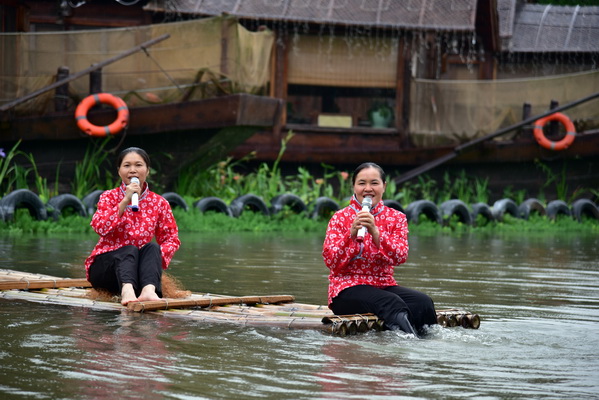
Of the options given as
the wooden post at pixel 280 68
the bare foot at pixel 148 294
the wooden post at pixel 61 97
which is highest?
the wooden post at pixel 280 68

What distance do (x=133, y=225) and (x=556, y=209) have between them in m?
13.6

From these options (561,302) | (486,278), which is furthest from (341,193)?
(561,302)

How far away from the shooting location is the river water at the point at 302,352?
4688mm

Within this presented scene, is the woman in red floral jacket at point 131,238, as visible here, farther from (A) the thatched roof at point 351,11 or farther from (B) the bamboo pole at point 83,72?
(A) the thatched roof at point 351,11

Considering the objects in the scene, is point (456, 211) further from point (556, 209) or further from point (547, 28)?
point (547, 28)

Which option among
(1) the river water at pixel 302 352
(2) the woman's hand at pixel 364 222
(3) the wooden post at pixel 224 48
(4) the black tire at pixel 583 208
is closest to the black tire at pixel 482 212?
(4) the black tire at pixel 583 208

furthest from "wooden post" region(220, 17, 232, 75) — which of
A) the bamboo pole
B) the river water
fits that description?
the river water

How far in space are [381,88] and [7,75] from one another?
367 inches

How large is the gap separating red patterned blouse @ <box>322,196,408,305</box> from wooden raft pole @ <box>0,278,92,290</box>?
2254 millimetres

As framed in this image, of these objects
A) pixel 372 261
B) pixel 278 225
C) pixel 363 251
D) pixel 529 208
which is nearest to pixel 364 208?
pixel 363 251

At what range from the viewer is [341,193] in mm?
19938

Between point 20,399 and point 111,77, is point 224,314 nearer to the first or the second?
point 20,399

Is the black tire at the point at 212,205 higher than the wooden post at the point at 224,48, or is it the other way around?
the wooden post at the point at 224,48

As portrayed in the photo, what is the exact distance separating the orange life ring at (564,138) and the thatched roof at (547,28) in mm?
3919
